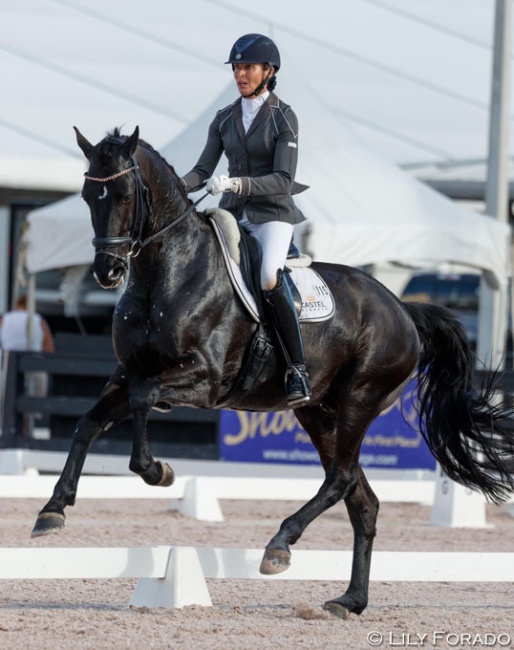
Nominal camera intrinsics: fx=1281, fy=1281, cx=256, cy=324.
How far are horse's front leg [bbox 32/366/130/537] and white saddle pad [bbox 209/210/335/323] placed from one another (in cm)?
→ 74

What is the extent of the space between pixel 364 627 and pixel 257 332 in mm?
1514

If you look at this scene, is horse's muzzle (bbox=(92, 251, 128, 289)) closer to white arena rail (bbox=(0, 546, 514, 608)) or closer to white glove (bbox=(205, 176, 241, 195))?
white glove (bbox=(205, 176, 241, 195))

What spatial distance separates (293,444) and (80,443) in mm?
6753

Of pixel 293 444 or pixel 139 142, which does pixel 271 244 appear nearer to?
pixel 139 142

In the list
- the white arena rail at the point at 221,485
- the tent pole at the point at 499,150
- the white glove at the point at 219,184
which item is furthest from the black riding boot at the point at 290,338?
the tent pole at the point at 499,150

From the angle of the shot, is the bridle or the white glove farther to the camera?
the white glove

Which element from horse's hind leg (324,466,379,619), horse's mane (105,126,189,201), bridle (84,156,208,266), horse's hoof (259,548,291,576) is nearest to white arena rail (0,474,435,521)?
horse's hind leg (324,466,379,619)

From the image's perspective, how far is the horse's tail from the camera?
6.99 meters

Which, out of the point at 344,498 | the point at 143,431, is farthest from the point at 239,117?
the point at 344,498

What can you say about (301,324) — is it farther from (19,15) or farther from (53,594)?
(19,15)

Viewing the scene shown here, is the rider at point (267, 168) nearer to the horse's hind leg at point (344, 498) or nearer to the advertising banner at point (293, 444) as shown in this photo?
the horse's hind leg at point (344, 498)

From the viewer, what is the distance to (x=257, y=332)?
6.37 m

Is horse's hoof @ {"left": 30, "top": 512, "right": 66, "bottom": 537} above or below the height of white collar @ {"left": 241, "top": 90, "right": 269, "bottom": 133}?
below

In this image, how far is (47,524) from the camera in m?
5.65
